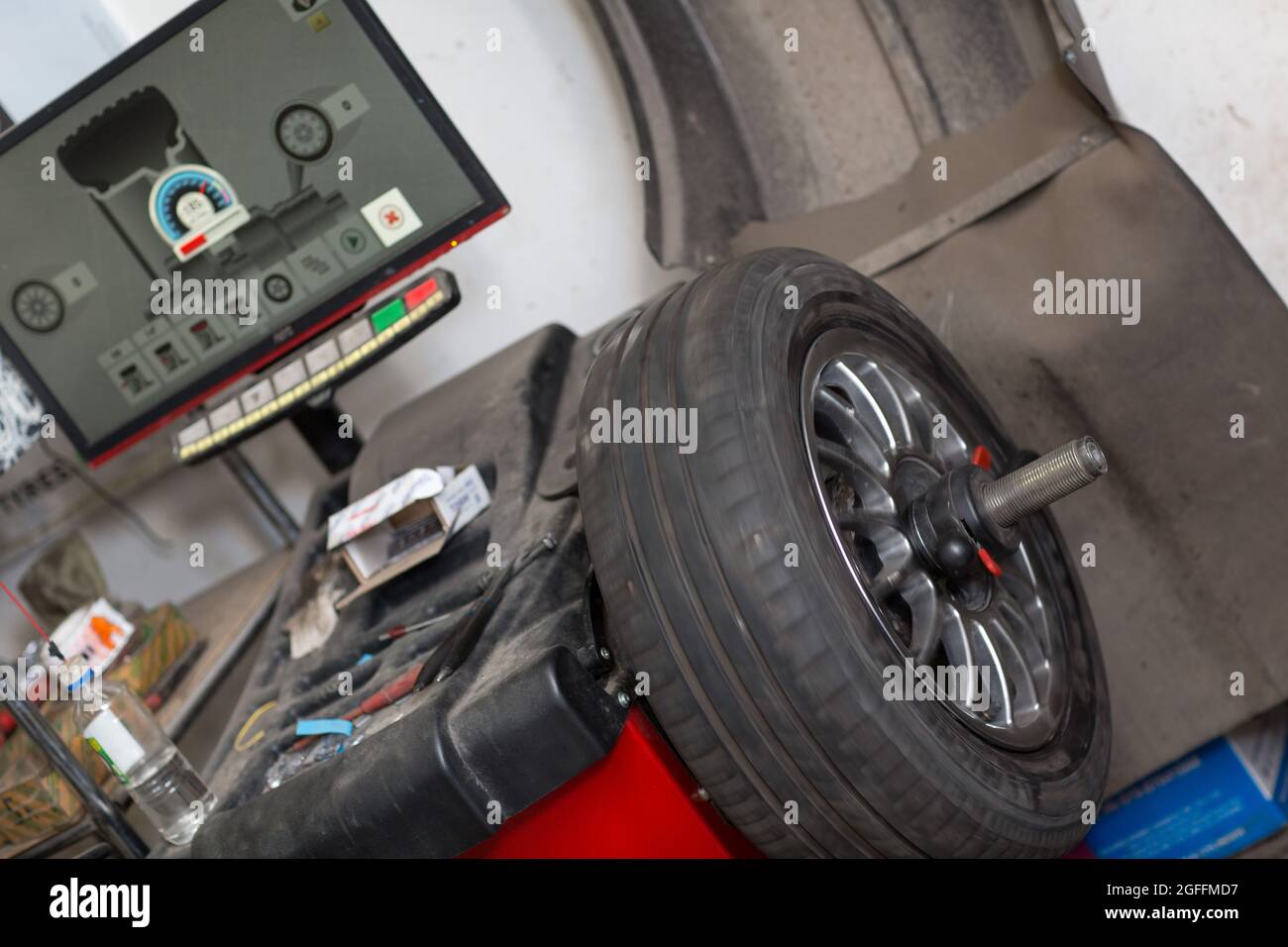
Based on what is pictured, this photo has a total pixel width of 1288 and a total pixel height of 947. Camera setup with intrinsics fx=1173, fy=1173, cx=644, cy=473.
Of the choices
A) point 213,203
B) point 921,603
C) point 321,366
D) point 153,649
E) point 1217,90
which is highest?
point 213,203

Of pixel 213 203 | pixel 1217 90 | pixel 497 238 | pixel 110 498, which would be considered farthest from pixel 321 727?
pixel 1217 90

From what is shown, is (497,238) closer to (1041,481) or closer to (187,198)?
(187,198)

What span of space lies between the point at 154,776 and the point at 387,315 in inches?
30.0

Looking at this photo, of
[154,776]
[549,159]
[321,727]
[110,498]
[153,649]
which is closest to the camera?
[321,727]

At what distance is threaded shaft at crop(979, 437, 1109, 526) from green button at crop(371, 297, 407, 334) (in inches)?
38.8

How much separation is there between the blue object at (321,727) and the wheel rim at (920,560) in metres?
0.59

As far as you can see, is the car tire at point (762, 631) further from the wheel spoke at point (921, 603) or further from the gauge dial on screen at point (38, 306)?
the gauge dial on screen at point (38, 306)

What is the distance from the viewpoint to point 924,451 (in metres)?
1.39

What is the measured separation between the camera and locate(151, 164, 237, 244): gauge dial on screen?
1.81 metres

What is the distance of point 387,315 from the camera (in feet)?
6.04

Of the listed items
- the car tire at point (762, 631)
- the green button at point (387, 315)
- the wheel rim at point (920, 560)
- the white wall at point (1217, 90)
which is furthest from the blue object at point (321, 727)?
the white wall at point (1217, 90)
